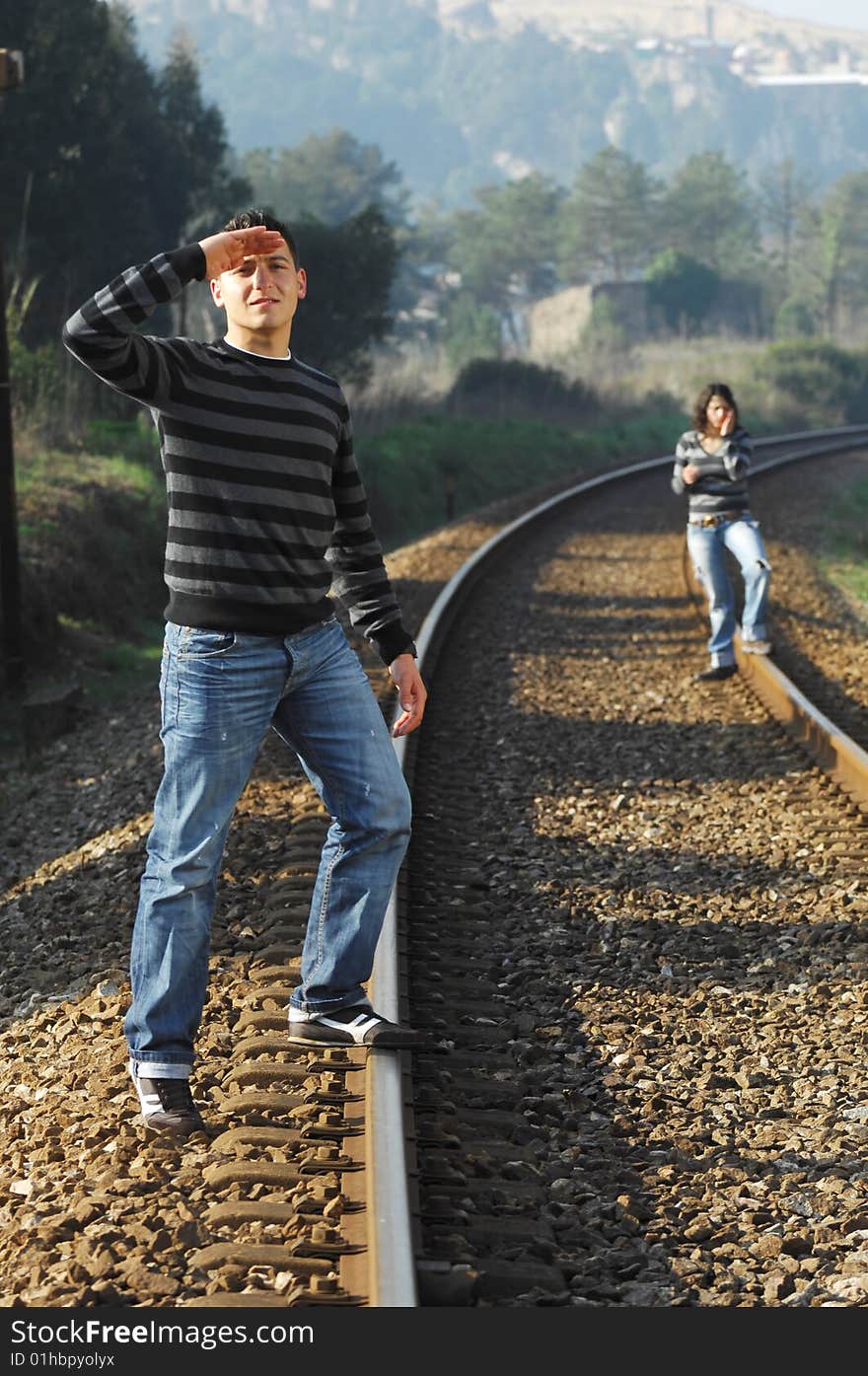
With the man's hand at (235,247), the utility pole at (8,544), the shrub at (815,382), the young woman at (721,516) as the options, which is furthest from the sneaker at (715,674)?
the shrub at (815,382)

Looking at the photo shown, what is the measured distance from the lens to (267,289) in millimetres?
3896

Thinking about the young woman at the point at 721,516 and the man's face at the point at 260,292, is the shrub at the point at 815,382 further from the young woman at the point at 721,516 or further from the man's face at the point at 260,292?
the man's face at the point at 260,292

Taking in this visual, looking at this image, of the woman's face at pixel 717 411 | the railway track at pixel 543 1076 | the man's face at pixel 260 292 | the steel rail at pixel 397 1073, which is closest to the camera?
the steel rail at pixel 397 1073

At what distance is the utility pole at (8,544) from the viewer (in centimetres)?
1139

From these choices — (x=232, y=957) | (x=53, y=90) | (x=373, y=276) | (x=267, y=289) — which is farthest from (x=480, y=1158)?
→ (x=373, y=276)

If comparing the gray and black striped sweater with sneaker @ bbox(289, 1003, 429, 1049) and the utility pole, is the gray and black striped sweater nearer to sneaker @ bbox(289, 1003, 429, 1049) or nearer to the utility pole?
sneaker @ bbox(289, 1003, 429, 1049)

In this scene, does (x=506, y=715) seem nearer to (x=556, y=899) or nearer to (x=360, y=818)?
(x=556, y=899)

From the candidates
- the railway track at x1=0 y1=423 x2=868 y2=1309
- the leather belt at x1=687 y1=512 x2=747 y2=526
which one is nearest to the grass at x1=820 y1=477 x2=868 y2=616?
the leather belt at x1=687 y1=512 x2=747 y2=526

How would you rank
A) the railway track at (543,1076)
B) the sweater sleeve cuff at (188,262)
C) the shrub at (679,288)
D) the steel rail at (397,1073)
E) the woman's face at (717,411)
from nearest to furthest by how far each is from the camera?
1. the steel rail at (397,1073)
2. the railway track at (543,1076)
3. the sweater sleeve cuff at (188,262)
4. the woman's face at (717,411)
5. the shrub at (679,288)

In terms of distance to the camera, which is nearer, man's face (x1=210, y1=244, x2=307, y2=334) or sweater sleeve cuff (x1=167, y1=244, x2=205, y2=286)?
sweater sleeve cuff (x1=167, y1=244, x2=205, y2=286)

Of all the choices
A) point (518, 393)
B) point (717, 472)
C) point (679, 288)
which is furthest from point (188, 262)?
point (679, 288)

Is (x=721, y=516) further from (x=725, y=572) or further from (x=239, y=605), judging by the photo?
(x=239, y=605)

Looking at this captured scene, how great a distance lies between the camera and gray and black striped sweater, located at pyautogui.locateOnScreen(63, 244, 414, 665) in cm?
374

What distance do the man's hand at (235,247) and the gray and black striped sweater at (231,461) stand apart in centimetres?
3
